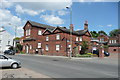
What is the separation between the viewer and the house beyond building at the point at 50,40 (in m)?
37.8

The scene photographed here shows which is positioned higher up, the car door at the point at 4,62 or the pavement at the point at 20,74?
the car door at the point at 4,62

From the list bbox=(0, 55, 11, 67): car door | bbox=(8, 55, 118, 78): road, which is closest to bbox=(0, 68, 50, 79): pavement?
bbox=(8, 55, 118, 78): road

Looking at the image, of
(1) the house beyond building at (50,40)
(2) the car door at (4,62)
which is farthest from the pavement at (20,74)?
(1) the house beyond building at (50,40)

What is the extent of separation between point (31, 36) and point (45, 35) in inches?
287

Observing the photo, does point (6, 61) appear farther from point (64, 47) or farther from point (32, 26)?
point (32, 26)

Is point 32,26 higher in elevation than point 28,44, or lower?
higher

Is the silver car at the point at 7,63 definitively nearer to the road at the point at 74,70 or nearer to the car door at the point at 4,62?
the car door at the point at 4,62

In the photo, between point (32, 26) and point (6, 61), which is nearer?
point (6, 61)

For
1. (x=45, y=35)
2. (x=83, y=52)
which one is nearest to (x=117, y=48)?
(x=83, y=52)

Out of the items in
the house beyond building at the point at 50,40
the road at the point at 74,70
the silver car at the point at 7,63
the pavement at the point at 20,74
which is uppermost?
the house beyond building at the point at 50,40

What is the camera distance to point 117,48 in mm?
49750

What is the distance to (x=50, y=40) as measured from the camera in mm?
40875

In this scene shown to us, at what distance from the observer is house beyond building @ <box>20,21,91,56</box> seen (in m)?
37.8

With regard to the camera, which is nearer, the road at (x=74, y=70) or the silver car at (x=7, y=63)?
the road at (x=74, y=70)
